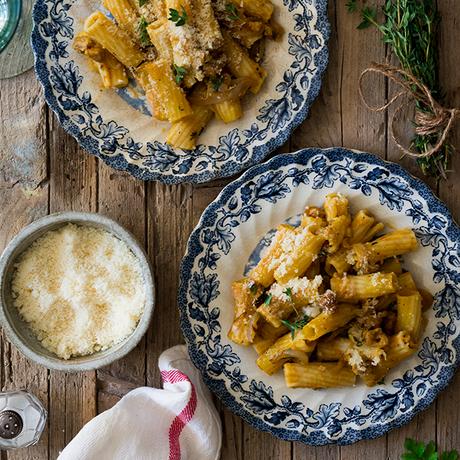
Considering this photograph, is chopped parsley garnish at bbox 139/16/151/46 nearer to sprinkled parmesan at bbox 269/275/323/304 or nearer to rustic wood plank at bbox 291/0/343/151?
rustic wood plank at bbox 291/0/343/151

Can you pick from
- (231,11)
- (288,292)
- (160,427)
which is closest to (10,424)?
(160,427)

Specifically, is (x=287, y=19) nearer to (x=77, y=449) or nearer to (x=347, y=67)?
(x=347, y=67)

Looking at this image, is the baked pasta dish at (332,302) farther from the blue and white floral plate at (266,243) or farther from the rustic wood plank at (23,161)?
the rustic wood plank at (23,161)


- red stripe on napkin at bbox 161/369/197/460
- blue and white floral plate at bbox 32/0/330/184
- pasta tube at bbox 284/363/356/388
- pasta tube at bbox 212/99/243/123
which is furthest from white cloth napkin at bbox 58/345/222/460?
pasta tube at bbox 212/99/243/123

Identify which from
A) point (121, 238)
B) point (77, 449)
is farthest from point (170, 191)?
point (77, 449)

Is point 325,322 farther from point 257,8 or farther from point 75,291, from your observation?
point 257,8

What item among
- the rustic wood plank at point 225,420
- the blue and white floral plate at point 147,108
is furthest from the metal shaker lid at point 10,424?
the blue and white floral plate at point 147,108
